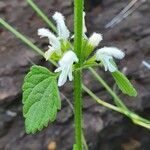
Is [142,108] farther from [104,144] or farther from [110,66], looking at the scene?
[110,66]

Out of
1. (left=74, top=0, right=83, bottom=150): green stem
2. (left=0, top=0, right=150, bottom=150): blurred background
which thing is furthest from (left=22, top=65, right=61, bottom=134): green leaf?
(left=0, top=0, right=150, bottom=150): blurred background

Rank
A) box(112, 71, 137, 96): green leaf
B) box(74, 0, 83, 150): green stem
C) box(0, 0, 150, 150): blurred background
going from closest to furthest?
box(74, 0, 83, 150): green stem < box(112, 71, 137, 96): green leaf < box(0, 0, 150, 150): blurred background

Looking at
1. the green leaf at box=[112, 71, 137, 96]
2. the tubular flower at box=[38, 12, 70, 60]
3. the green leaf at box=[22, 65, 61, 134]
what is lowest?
the green leaf at box=[112, 71, 137, 96]

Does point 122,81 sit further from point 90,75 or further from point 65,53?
point 90,75

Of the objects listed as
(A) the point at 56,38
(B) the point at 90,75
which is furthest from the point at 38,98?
(B) the point at 90,75

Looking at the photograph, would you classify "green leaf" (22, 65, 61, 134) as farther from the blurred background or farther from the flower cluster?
the blurred background

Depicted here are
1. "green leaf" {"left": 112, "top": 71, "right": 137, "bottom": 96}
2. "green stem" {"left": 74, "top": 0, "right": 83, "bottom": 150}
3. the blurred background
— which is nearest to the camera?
"green stem" {"left": 74, "top": 0, "right": 83, "bottom": 150}

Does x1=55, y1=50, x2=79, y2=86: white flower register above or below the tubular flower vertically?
below
